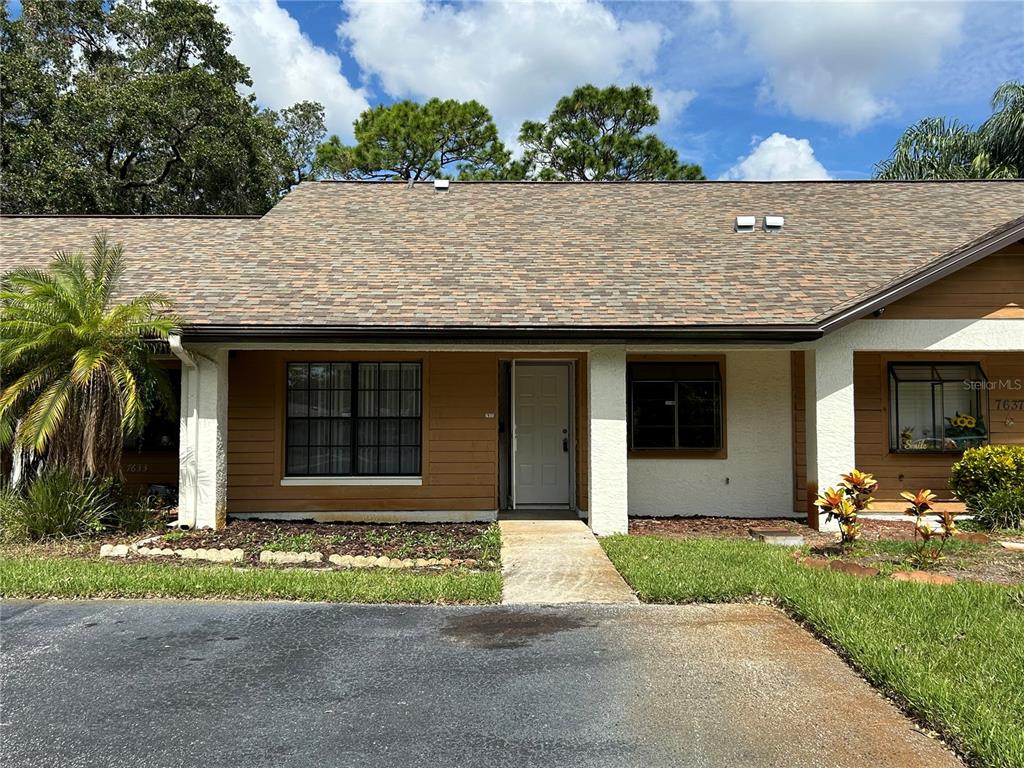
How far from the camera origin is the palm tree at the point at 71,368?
25.8ft

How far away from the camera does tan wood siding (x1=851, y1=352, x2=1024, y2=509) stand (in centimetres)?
1038

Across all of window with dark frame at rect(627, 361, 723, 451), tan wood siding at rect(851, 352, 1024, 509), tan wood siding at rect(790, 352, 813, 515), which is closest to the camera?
tan wood siding at rect(790, 352, 813, 515)

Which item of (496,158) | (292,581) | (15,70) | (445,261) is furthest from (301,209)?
(496,158)

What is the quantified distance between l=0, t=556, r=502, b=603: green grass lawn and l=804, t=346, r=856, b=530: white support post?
4.79 meters

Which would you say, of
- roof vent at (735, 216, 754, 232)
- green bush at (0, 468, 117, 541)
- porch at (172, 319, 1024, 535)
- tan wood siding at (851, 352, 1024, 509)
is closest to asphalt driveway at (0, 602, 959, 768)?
green bush at (0, 468, 117, 541)

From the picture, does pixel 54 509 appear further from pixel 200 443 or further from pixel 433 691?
pixel 433 691

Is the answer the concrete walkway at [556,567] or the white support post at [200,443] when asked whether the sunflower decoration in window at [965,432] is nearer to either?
the concrete walkway at [556,567]

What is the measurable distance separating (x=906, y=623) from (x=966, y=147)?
66.4ft

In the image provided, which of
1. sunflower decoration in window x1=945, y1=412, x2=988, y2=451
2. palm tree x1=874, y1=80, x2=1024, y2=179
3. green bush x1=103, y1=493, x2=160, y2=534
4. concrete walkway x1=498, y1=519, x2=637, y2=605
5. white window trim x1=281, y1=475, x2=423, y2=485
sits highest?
A: palm tree x1=874, y1=80, x2=1024, y2=179

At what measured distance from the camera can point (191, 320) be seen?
887cm

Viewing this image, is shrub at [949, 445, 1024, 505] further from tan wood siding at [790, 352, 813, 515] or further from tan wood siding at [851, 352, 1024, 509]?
tan wood siding at [790, 352, 813, 515]

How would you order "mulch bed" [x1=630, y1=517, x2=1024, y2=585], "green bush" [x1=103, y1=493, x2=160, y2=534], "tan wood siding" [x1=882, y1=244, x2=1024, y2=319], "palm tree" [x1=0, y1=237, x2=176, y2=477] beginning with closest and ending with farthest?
"mulch bed" [x1=630, y1=517, x2=1024, y2=585]
"palm tree" [x1=0, y1=237, x2=176, y2=477]
"green bush" [x1=103, y1=493, x2=160, y2=534]
"tan wood siding" [x1=882, y1=244, x2=1024, y2=319]

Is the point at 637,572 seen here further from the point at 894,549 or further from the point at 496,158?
the point at 496,158

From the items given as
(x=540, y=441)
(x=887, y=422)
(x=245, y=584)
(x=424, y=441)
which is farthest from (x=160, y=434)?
(x=887, y=422)
